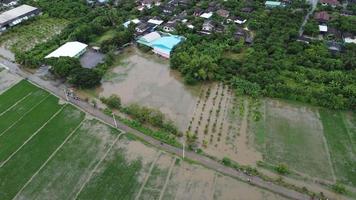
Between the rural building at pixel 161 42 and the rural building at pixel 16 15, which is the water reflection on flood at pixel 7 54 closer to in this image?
the rural building at pixel 16 15

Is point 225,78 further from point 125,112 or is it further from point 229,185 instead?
point 229,185

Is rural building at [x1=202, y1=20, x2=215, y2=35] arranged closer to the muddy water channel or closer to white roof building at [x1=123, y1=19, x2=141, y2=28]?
the muddy water channel

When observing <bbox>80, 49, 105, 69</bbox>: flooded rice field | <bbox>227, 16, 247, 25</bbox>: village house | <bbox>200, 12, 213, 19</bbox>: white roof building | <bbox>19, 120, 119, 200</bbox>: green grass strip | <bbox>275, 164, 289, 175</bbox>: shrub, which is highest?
<bbox>275, 164, 289, 175</bbox>: shrub

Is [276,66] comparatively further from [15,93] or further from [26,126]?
[15,93]

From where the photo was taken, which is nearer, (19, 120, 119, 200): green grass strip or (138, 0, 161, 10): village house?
(19, 120, 119, 200): green grass strip

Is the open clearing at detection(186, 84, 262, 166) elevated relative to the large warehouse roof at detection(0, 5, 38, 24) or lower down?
elevated

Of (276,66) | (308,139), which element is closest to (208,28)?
(276,66)

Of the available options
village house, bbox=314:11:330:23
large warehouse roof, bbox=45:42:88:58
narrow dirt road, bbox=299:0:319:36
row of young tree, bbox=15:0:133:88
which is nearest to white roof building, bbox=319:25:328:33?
village house, bbox=314:11:330:23

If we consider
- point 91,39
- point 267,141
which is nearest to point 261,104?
point 267,141
